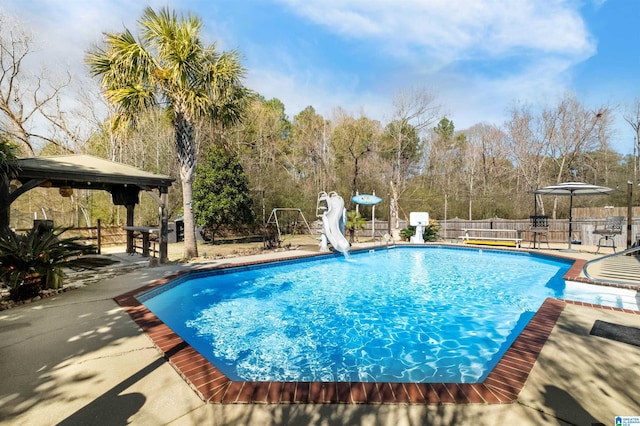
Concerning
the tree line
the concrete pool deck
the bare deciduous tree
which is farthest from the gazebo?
the bare deciduous tree

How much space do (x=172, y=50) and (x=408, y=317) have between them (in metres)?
9.22

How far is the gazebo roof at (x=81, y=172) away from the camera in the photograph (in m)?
6.79

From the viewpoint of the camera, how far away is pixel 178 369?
9.00 feet

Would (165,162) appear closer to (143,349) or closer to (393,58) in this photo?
(393,58)

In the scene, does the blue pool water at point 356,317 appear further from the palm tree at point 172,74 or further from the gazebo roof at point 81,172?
the palm tree at point 172,74

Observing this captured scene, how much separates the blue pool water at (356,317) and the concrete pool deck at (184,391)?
40.3 inches

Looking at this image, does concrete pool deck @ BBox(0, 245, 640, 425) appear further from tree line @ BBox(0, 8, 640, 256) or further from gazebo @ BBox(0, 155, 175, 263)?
tree line @ BBox(0, 8, 640, 256)

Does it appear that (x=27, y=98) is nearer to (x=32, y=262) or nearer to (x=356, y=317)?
(x=32, y=262)

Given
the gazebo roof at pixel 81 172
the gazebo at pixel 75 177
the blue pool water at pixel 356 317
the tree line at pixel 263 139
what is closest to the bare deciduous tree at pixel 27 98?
the tree line at pixel 263 139

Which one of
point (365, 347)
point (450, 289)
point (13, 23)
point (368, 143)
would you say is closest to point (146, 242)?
point (365, 347)

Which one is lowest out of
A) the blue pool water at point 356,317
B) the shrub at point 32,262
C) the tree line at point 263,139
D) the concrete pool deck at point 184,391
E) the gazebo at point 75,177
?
the blue pool water at point 356,317

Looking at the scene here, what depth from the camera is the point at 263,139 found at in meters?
22.2

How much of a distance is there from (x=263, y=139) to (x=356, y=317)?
18727 mm

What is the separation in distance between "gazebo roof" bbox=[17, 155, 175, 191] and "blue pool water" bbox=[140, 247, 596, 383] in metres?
3.05
